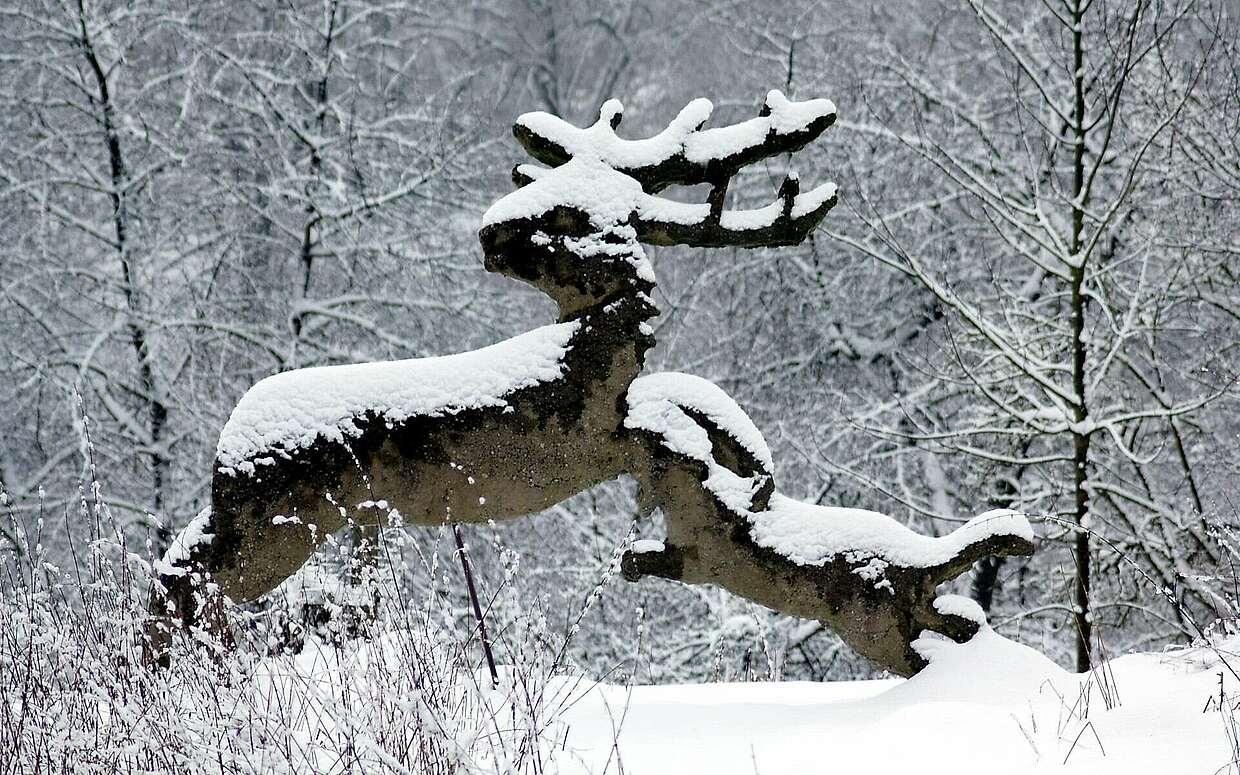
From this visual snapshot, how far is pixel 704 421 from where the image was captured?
4195mm

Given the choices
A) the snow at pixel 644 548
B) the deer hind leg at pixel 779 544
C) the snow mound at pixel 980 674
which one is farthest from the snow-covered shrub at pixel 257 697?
the snow mound at pixel 980 674

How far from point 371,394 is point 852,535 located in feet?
5.81

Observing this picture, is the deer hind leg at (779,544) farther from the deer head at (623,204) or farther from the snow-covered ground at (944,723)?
Result: the deer head at (623,204)

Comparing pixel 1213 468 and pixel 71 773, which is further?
pixel 1213 468

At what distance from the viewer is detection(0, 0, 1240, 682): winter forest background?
9.02 meters

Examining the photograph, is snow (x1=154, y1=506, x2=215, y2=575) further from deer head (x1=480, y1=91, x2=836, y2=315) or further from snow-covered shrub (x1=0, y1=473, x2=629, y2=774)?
deer head (x1=480, y1=91, x2=836, y2=315)

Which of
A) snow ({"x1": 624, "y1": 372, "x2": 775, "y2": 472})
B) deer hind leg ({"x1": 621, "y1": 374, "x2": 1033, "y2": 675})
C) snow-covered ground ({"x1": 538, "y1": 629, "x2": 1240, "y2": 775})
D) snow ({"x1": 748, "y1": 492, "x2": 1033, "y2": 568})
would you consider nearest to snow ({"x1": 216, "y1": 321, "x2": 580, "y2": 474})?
snow ({"x1": 624, "y1": 372, "x2": 775, "y2": 472})

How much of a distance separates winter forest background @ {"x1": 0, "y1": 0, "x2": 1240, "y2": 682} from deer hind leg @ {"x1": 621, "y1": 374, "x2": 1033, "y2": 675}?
13.7 ft

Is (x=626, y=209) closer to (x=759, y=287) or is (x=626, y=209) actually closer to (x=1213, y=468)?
(x=1213, y=468)

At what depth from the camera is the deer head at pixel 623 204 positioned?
4.07 metres

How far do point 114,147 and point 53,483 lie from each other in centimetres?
287

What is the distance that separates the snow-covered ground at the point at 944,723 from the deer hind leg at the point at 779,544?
0.63 ft

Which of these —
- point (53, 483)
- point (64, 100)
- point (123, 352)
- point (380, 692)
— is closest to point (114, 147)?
point (64, 100)

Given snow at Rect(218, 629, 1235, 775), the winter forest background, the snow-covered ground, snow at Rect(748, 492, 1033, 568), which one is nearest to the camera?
snow at Rect(218, 629, 1235, 775)
